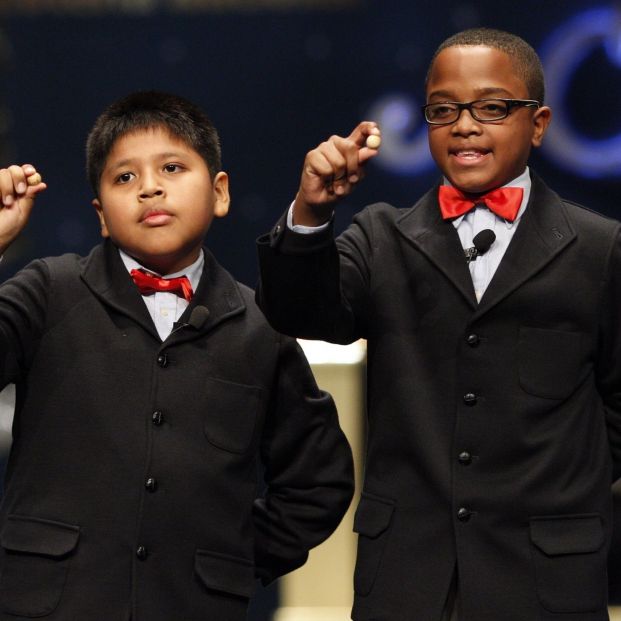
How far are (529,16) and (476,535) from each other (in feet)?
9.04

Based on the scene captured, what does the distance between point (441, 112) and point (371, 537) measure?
662 millimetres

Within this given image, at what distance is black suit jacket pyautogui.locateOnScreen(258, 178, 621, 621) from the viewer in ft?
6.79

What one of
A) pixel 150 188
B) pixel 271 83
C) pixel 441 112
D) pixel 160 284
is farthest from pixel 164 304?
pixel 271 83

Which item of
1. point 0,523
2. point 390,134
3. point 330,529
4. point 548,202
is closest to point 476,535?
point 330,529

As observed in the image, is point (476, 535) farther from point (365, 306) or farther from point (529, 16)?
point (529, 16)

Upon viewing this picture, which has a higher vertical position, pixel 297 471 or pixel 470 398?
pixel 470 398

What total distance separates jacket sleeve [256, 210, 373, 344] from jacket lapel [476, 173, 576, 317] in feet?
0.70

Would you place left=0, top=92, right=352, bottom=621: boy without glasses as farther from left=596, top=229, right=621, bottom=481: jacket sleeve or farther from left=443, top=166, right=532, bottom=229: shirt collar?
left=596, top=229, right=621, bottom=481: jacket sleeve

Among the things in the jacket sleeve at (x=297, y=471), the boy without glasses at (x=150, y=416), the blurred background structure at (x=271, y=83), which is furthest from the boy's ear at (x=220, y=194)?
the blurred background structure at (x=271, y=83)

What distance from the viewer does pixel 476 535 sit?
2078 millimetres

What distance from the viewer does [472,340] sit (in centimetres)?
211

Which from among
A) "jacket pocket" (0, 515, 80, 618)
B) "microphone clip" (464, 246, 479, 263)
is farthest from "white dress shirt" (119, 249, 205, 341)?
"microphone clip" (464, 246, 479, 263)

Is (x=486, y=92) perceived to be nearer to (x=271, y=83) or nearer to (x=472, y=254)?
(x=472, y=254)

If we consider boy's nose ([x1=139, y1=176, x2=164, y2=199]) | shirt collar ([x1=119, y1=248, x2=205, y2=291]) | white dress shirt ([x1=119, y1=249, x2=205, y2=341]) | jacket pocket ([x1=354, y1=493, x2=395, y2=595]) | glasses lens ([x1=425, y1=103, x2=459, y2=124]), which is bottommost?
jacket pocket ([x1=354, y1=493, x2=395, y2=595])
